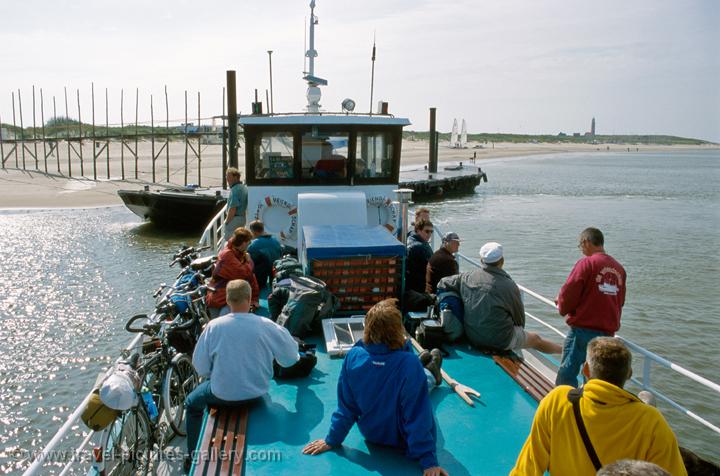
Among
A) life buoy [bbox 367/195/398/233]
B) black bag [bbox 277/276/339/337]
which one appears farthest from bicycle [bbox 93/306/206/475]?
life buoy [bbox 367/195/398/233]

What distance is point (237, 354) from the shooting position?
4348 millimetres

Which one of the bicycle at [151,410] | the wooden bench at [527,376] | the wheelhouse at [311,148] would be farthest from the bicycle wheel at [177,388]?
the wheelhouse at [311,148]

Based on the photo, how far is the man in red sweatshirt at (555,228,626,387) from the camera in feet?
16.5

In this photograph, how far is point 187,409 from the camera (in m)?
4.59

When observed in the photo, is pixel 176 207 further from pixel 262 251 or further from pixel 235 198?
pixel 262 251

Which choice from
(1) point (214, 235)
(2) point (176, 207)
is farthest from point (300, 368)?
(2) point (176, 207)

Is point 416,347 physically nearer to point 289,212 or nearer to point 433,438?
point 433,438

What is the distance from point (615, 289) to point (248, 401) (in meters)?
3.22

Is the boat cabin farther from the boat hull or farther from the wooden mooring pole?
the boat hull

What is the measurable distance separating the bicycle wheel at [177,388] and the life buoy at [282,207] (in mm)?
3664

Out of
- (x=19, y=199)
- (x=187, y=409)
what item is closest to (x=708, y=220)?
(x=187, y=409)

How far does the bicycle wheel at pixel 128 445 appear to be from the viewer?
444 centimetres

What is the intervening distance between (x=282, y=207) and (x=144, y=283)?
8095 mm

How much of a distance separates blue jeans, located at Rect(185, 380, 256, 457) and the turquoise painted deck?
0.28 m
